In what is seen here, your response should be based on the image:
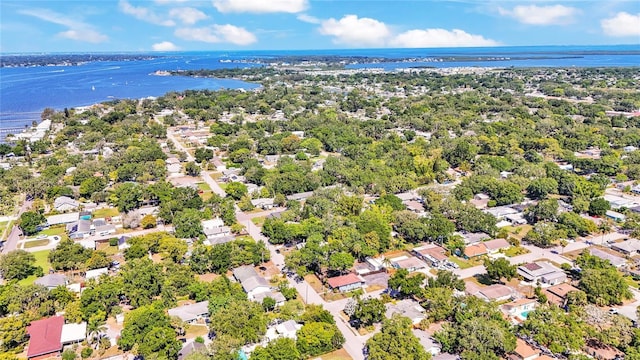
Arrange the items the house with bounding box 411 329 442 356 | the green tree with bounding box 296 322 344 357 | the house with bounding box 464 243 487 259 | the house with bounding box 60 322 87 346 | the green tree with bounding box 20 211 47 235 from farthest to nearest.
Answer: the green tree with bounding box 20 211 47 235 < the house with bounding box 464 243 487 259 < the house with bounding box 60 322 87 346 < the house with bounding box 411 329 442 356 < the green tree with bounding box 296 322 344 357

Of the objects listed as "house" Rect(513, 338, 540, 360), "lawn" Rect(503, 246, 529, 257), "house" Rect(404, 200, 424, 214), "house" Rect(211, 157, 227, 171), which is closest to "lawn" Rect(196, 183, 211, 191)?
"house" Rect(211, 157, 227, 171)

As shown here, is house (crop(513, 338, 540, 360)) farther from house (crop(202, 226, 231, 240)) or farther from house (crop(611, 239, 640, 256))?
house (crop(202, 226, 231, 240))

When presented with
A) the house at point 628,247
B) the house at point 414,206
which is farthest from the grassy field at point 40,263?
the house at point 628,247

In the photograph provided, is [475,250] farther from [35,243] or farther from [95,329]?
[35,243]

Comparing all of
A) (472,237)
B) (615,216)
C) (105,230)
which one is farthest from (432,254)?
(105,230)

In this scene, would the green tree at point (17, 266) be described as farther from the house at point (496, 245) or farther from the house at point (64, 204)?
the house at point (496, 245)
